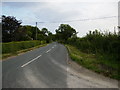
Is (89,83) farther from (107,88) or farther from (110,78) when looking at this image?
(110,78)

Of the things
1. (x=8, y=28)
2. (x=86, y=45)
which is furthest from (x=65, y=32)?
(x=86, y=45)

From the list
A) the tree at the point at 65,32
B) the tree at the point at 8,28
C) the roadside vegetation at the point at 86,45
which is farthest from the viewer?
the tree at the point at 65,32

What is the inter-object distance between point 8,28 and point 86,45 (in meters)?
25.1

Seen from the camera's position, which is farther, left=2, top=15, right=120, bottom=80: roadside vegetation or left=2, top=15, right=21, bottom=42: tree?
left=2, top=15, right=21, bottom=42: tree

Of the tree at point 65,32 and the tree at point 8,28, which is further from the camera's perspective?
the tree at point 65,32

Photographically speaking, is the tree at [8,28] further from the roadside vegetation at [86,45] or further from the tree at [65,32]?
the tree at [65,32]

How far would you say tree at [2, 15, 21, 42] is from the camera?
137ft

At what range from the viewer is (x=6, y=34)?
137 ft

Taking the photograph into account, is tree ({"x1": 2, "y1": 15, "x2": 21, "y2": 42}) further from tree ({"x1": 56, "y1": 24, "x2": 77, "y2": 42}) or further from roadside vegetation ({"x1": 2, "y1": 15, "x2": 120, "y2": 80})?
tree ({"x1": 56, "y1": 24, "x2": 77, "y2": 42})

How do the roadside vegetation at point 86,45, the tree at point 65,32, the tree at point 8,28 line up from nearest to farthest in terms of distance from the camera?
the roadside vegetation at point 86,45 < the tree at point 8,28 < the tree at point 65,32

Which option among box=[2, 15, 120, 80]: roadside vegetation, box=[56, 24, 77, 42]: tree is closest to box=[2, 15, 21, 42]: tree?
box=[2, 15, 120, 80]: roadside vegetation

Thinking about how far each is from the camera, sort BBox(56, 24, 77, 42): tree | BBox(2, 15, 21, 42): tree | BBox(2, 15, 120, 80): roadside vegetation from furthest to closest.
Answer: BBox(56, 24, 77, 42): tree
BBox(2, 15, 21, 42): tree
BBox(2, 15, 120, 80): roadside vegetation

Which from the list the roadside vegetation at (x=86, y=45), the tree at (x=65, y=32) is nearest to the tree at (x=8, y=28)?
the roadside vegetation at (x=86, y=45)

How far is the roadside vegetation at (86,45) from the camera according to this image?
11.4 meters
